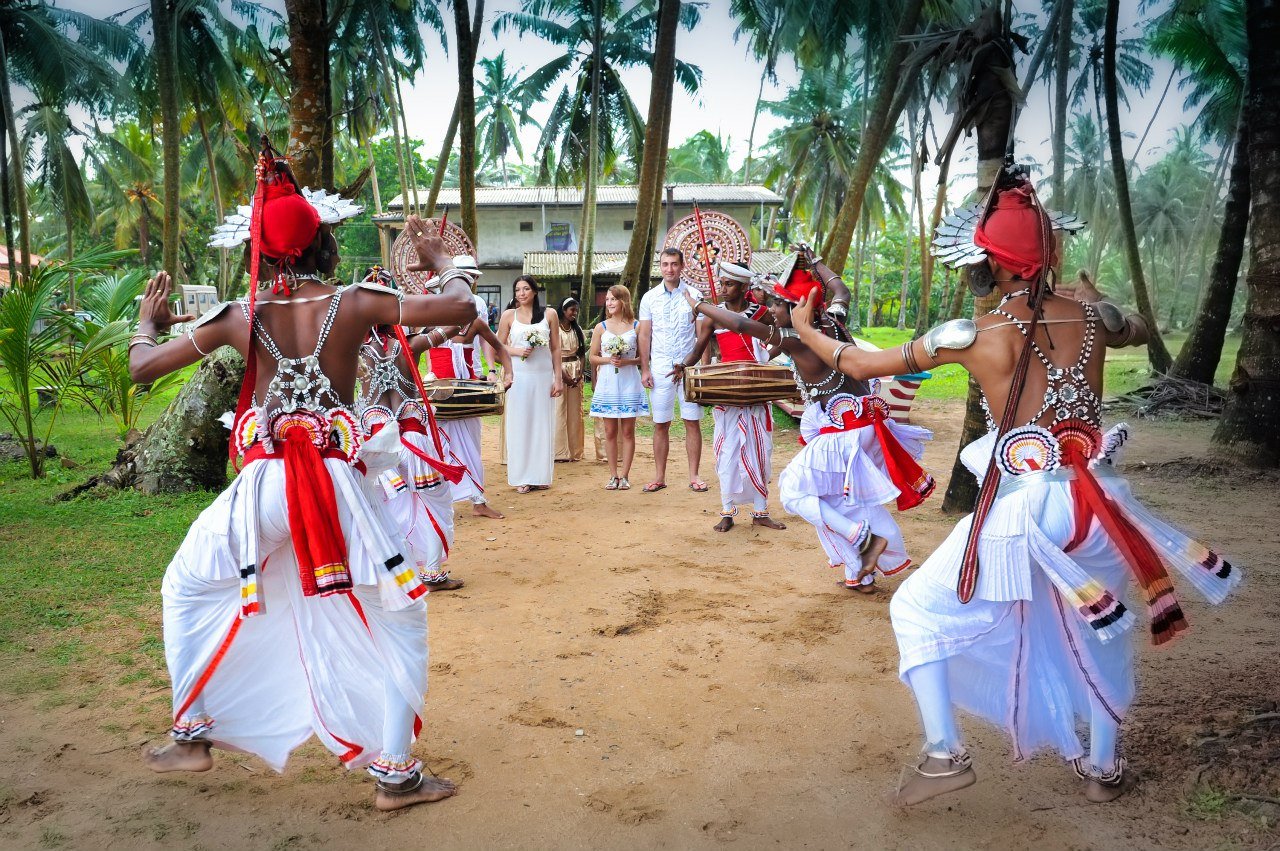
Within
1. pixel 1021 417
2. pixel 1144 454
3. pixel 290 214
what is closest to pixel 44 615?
pixel 290 214

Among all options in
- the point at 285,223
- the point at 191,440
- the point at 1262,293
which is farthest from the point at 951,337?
the point at 191,440

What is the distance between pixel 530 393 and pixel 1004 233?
21.0 feet

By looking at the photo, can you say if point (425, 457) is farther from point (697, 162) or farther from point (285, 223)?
point (697, 162)

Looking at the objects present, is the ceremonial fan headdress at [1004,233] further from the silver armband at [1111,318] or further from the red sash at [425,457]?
the red sash at [425,457]

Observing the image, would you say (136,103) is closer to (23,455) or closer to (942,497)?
(23,455)

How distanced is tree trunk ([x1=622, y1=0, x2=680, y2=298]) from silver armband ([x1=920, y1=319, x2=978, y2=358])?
1083 cm

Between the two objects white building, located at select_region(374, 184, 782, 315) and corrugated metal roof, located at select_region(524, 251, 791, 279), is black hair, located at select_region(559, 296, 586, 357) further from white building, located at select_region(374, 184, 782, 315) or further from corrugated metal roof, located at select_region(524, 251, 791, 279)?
white building, located at select_region(374, 184, 782, 315)

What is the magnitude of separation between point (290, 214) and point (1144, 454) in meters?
8.92

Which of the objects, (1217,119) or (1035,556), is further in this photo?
(1217,119)

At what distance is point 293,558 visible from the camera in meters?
3.31

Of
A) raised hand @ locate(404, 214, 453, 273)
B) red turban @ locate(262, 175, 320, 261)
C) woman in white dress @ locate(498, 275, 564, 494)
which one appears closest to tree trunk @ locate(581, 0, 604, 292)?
woman in white dress @ locate(498, 275, 564, 494)

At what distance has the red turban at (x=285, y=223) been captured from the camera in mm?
3227

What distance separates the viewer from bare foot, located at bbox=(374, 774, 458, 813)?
3143 mm

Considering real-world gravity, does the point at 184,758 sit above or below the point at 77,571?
above
